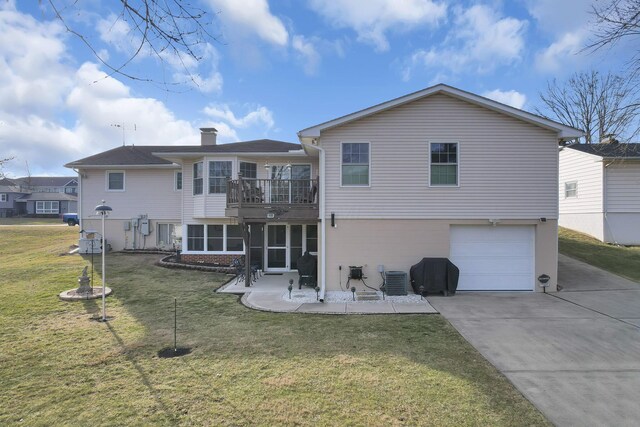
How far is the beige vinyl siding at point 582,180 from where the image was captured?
643 inches

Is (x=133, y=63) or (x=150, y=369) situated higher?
(x=133, y=63)

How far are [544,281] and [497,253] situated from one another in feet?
4.92

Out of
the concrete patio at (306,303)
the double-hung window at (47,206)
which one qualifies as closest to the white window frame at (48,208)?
the double-hung window at (47,206)

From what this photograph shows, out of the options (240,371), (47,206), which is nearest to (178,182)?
(240,371)

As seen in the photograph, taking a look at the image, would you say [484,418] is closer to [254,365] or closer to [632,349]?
[254,365]

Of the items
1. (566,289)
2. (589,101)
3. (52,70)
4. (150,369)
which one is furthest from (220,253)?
(589,101)

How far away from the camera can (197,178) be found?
48.3 feet

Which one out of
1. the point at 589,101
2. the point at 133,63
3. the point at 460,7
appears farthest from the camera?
the point at 589,101

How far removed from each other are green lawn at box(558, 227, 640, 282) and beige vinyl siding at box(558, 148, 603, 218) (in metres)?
1.58

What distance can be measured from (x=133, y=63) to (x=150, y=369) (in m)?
4.25

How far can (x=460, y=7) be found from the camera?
9.90 m

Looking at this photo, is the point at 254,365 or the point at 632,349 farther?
the point at 632,349

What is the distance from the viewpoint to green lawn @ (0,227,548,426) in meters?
3.89

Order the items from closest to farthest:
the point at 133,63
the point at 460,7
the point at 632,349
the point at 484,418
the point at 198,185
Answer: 1. the point at 133,63
2. the point at 484,418
3. the point at 632,349
4. the point at 460,7
5. the point at 198,185
